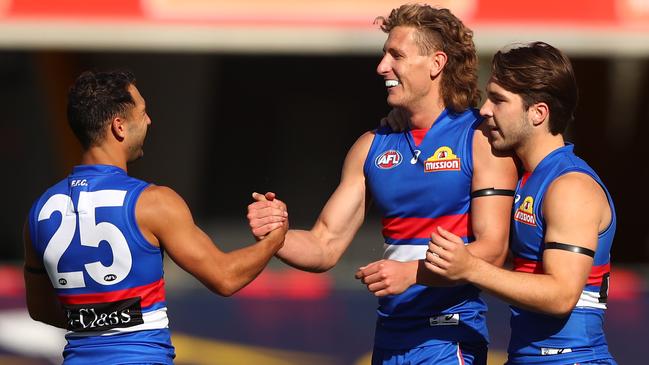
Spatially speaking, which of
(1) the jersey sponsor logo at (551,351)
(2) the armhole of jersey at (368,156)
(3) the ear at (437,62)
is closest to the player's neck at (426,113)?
(3) the ear at (437,62)

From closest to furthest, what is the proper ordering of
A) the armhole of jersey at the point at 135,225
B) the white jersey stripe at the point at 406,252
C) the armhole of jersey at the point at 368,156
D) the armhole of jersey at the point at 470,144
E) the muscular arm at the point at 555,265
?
the muscular arm at the point at 555,265 < the armhole of jersey at the point at 135,225 < the armhole of jersey at the point at 470,144 < the white jersey stripe at the point at 406,252 < the armhole of jersey at the point at 368,156

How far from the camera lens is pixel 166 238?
4227 mm

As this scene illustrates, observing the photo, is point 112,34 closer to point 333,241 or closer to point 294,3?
point 294,3

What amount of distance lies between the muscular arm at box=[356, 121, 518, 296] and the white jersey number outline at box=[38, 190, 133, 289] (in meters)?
0.96

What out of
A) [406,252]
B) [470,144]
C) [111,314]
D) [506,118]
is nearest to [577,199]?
[506,118]

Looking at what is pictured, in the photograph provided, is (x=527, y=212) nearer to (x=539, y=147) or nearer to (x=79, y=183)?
(x=539, y=147)

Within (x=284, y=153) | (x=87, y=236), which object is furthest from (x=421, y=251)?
(x=284, y=153)

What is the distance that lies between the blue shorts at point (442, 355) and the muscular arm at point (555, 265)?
30.5 inches

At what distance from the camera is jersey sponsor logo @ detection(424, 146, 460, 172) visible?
15.6 ft

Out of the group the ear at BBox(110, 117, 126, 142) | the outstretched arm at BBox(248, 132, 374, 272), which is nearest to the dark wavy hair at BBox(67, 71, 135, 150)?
the ear at BBox(110, 117, 126, 142)

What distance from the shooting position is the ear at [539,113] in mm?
4283

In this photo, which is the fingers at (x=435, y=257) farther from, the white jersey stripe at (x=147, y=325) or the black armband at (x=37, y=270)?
the black armband at (x=37, y=270)

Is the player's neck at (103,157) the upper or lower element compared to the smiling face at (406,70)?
lower

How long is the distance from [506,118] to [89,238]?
174 cm
